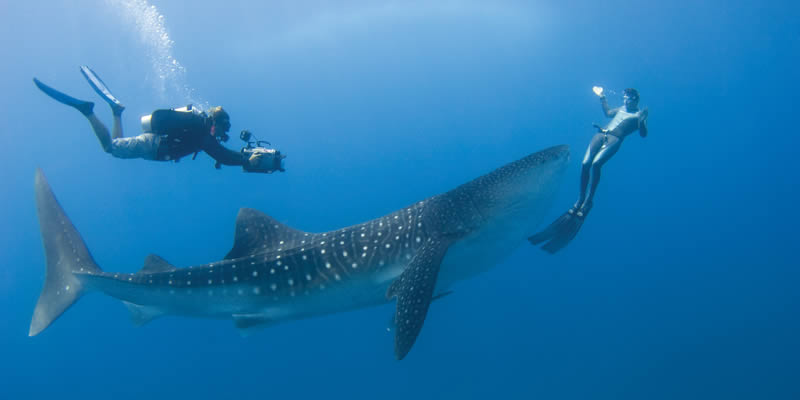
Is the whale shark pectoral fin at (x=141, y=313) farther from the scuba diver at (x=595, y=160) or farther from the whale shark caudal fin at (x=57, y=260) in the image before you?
the scuba diver at (x=595, y=160)

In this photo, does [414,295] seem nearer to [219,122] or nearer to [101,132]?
[219,122]

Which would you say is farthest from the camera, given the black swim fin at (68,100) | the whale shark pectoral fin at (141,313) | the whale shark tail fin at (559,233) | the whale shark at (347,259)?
the whale shark tail fin at (559,233)

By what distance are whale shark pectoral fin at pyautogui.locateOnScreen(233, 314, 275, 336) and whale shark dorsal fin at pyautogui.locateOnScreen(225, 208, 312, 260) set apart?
99 cm

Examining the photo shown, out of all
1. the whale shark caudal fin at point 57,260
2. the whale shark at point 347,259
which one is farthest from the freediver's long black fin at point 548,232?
the whale shark caudal fin at point 57,260

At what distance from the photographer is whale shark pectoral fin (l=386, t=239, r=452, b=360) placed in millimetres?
3731

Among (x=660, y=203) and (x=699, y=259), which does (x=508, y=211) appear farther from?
(x=660, y=203)

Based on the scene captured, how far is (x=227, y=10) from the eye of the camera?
34.2 meters

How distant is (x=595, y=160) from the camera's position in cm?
830

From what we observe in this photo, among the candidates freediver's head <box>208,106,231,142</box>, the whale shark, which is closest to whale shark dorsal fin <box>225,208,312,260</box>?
the whale shark

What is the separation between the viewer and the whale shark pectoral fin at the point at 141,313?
245 inches

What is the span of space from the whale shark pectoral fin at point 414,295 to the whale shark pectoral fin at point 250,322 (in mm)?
2583

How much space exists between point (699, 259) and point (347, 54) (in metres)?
43.3

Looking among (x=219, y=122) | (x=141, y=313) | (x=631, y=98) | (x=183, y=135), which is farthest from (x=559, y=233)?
(x=141, y=313)

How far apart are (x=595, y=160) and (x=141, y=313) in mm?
9670
